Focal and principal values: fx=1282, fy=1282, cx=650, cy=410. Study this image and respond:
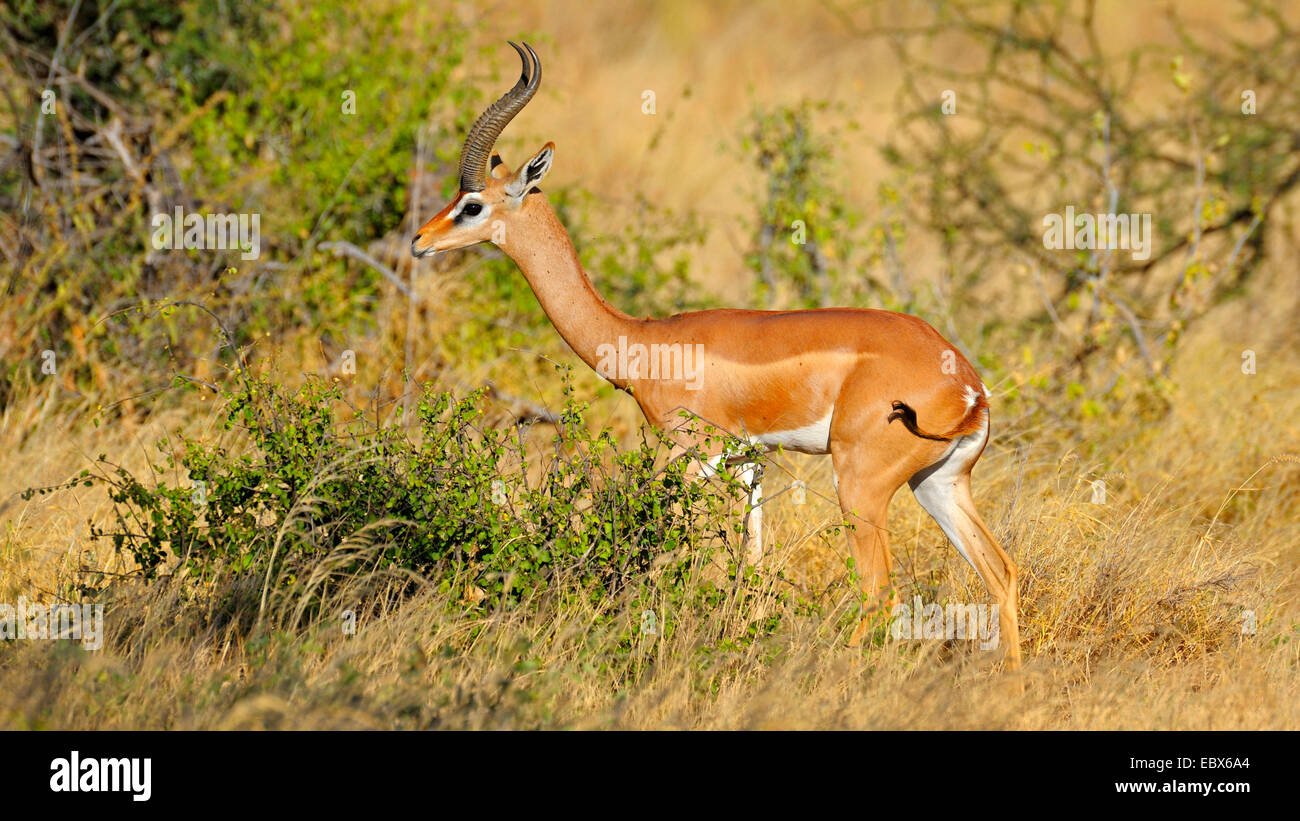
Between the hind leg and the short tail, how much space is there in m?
0.14

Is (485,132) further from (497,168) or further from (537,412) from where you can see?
(537,412)

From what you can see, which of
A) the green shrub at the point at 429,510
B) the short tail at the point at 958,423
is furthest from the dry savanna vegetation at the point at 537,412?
the short tail at the point at 958,423

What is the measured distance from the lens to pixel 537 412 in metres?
7.81

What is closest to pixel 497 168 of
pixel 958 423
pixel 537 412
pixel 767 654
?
pixel 537 412

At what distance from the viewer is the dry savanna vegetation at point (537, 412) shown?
491 cm

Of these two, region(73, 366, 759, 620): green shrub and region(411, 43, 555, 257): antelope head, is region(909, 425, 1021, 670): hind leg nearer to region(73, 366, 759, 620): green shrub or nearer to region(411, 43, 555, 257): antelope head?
region(73, 366, 759, 620): green shrub

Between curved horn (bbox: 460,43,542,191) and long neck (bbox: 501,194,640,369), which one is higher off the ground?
curved horn (bbox: 460,43,542,191)

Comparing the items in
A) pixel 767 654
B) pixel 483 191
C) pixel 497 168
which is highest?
pixel 497 168

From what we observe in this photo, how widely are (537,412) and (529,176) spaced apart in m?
2.00

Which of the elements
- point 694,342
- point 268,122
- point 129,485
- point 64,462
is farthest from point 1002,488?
point 268,122

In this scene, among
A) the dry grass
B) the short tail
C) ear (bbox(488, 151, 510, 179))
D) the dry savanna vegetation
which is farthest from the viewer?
ear (bbox(488, 151, 510, 179))

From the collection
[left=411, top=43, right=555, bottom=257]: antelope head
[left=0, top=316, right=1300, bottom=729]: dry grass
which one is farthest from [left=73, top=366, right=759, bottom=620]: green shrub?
[left=411, top=43, right=555, bottom=257]: antelope head

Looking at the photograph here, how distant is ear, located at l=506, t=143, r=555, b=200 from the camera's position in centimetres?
614

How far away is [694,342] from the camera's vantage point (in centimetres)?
589
